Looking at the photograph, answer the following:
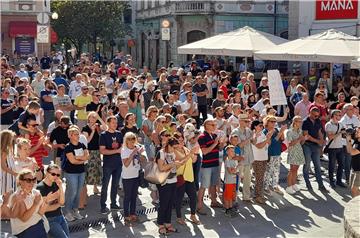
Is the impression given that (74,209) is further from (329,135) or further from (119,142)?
(329,135)

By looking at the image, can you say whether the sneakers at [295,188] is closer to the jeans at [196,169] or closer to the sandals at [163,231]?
the jeans at [196,169]

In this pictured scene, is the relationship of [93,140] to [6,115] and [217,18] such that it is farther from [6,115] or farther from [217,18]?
[217,18]

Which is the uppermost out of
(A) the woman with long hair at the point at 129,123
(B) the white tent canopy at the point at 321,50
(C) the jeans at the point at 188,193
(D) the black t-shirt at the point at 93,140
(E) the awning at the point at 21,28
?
→ (E) the awning at the point at 21,28

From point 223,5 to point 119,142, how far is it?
94.3 feet

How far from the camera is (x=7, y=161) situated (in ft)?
27.2

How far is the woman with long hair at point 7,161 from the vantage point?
791cm

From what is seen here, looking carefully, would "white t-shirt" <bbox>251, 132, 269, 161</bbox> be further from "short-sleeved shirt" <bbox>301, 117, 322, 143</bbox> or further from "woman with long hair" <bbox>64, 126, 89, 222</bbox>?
"woman with long hair" <bbox>64, 126, 89, 222</bbox>

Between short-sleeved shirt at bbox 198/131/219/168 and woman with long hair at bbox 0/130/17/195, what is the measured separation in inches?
127

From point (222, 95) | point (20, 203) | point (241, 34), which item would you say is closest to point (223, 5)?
point (241, 34)

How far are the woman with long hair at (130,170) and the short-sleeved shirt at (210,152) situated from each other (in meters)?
1.17

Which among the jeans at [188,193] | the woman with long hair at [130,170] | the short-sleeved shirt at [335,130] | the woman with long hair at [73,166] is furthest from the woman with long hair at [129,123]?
the short-sleeved shirt at [335,130]

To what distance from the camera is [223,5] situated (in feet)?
123

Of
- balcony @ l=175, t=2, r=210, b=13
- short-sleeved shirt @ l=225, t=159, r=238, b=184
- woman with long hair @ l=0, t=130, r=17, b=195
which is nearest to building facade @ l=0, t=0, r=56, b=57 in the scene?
balcony @ l=175, t=2, r=210, b=13

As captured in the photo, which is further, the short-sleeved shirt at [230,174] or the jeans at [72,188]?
the short-sleeved shirt at [230,174]
